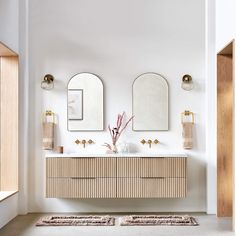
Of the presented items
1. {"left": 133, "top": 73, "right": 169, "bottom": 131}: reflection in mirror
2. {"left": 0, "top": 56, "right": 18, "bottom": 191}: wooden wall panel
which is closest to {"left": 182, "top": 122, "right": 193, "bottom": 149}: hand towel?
{"left": 133, "top": 73, "right": 169, "bottom": 131}: reflection in mirror

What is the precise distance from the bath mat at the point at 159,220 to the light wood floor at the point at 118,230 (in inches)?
4.4

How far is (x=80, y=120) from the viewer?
6.65m

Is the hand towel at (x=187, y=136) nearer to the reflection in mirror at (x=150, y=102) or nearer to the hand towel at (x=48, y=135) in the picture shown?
the reflection in mirror at (x=150, y=102)

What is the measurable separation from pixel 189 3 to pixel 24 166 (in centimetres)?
311

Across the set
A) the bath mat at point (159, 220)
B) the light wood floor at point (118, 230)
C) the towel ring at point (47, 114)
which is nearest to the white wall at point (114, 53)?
the towel ring at point (47, 114)

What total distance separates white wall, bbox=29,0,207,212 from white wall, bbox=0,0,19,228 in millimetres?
376

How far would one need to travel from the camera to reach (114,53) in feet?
21.9

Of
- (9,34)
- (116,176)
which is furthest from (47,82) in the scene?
(116,176)

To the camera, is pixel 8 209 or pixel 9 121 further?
pixel 9 121

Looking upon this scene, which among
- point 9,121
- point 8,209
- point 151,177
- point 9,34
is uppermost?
point 9,34

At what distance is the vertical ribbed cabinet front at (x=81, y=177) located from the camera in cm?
623

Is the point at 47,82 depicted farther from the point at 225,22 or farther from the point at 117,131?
the point at 225,22

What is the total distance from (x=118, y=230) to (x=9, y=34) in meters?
2.67

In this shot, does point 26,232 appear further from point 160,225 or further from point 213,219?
point 213,219
